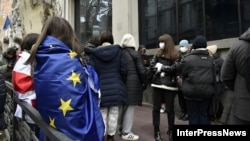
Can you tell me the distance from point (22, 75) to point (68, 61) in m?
0.87

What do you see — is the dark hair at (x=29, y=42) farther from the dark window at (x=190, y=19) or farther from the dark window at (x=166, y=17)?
the dark window at (x=166, y=17)

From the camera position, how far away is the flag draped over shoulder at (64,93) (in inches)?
104

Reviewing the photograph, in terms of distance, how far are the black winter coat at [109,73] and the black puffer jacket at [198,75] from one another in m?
1.03

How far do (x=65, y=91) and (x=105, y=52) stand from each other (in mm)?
3040

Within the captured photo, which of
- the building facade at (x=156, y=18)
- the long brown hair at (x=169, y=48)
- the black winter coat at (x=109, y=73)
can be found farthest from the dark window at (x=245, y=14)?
the black winter coat at (x=109, y=73)

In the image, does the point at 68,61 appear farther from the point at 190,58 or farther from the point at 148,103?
the point at 148,103

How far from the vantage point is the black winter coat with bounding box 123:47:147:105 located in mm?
6078

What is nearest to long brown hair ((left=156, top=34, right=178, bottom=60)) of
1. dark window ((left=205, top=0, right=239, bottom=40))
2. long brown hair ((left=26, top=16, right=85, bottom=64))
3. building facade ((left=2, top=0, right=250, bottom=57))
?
building facade ((left=2, top=0, right=250, bottom=57))

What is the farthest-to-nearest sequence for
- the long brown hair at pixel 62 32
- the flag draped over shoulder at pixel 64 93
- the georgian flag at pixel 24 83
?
the georgian flag at pixel 24 83 → the long brown hair at pixel 62 32 → the flag draped over shoulder at pixel 64 93

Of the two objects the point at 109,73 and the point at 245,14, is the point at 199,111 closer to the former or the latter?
the point at 109,73

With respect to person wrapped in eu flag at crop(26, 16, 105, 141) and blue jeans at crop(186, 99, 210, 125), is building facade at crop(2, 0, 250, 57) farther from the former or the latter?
person wrapped in eu flag at crop(26, 16, 105, 141)

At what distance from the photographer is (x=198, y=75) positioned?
531 centimetres

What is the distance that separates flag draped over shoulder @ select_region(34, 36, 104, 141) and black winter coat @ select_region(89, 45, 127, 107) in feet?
9.20

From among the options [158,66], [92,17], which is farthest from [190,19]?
[92,17]
